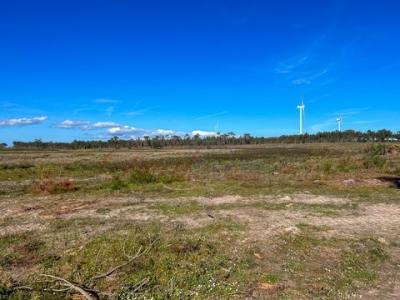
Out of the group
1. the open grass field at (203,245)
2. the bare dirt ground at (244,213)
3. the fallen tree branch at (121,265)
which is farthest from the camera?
the bare dirt ground at (244,213)

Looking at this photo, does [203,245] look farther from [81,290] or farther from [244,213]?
[244,213]

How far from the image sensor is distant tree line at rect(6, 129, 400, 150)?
473ft

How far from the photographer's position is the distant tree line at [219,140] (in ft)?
473

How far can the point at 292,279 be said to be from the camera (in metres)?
7.62

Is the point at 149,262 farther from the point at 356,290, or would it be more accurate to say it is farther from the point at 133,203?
the point at 133,203

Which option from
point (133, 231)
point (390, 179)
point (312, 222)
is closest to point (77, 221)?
point (133, 231)

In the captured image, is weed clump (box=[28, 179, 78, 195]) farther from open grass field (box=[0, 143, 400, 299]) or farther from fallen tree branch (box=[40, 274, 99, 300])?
fallen tree branch (box=[40, 274, 99, 300])

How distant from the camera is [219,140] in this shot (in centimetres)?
17612

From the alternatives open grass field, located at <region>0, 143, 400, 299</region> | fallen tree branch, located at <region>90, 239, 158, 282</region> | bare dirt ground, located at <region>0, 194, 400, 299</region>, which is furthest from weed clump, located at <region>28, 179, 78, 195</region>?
fallen tree branch, located at <region>90, 239, 158, 282</region>

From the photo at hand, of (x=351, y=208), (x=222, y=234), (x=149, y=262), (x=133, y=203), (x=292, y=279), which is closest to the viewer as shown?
(x=292, y=279)

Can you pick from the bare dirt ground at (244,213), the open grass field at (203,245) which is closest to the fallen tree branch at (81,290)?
the open grass field at (203,245)

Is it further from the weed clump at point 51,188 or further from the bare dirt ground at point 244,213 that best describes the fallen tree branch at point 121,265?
the weed clump at point 51,188

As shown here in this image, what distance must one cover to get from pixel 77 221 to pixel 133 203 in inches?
140

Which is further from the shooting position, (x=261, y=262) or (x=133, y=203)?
(x=133, y=203)
